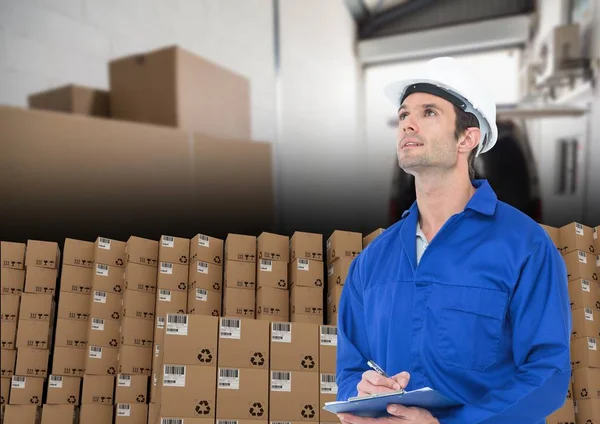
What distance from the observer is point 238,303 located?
4.28 metres

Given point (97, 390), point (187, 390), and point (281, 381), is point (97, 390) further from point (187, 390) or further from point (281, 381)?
point (281, 381)

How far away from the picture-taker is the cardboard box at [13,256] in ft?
14.2

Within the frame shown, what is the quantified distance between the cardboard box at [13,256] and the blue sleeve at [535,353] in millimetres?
3358

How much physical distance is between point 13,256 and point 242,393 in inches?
67.3

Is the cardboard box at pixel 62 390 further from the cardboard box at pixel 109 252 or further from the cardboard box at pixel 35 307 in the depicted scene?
the cardboard box at pixel 109 252

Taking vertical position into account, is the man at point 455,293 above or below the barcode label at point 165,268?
below

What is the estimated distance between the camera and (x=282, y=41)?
15.9 feet

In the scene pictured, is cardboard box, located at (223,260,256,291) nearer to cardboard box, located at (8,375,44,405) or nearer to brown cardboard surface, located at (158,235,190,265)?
brown cardboard surface, located at (158,235,190,265)

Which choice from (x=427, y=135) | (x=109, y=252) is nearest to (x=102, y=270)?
(x=109, y=252)

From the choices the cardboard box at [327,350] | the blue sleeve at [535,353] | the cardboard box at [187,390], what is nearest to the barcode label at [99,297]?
the cardboard box at [187,390]

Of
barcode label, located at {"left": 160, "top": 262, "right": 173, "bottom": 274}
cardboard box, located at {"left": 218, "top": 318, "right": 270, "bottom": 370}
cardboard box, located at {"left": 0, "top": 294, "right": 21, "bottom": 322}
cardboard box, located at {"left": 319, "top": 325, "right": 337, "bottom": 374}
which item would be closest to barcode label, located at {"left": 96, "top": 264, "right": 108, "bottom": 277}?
barcode label, located at {"left": 160, "top": 262, "right": 173, "bottom": 274}

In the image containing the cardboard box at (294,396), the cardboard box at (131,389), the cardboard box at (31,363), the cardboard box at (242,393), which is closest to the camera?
the cardboard box at (242,393)

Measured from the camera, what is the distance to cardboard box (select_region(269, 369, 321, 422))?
3578 millimetres

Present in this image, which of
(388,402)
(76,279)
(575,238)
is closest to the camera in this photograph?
(388,402)
